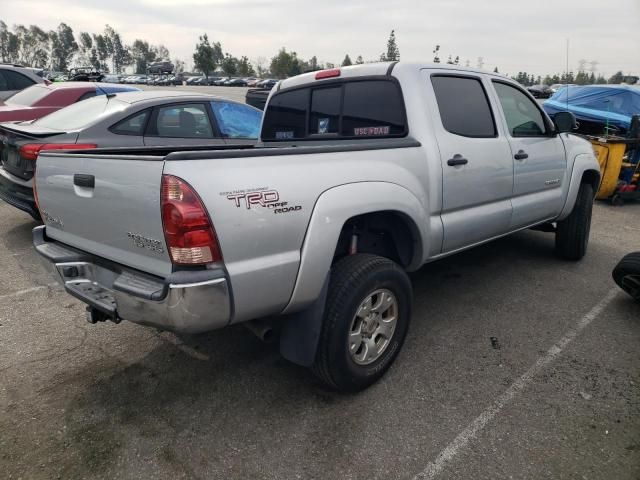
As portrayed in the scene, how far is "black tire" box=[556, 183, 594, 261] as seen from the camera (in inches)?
191

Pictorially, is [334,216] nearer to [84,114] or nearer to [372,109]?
[372,109]

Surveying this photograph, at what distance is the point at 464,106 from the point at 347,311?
6.51 ft

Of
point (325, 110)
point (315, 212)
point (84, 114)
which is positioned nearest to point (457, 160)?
point (325, 110)

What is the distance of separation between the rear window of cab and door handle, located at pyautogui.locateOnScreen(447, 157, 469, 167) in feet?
1.24

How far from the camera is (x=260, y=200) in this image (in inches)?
79.7

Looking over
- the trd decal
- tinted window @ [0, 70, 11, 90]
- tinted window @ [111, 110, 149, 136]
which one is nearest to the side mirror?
the trd decal

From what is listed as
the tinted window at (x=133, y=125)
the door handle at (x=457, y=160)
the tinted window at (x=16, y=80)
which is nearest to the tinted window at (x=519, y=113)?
the door handle at (x=457, y=160)

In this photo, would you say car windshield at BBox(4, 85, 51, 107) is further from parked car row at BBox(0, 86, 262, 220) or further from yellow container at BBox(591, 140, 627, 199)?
yellow container at BBox(591, 140, 627, 199)

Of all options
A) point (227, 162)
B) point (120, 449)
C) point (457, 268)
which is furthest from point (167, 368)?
point (457, 268)

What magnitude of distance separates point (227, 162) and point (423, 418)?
1729 millimetres

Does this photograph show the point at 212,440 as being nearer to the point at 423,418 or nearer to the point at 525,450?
the point at 423,418

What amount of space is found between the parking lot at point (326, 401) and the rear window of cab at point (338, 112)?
1.59 meters

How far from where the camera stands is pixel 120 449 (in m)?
2.24

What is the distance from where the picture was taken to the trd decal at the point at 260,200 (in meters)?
1.96
